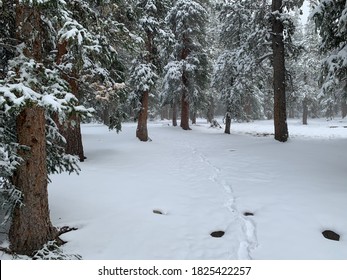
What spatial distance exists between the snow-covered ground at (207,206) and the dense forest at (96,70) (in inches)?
30.4

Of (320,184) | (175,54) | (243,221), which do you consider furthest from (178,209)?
(175,54)

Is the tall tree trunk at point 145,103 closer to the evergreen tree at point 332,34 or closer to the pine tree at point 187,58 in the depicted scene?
the pine tree at point 187,58

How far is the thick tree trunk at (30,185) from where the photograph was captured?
183 inches

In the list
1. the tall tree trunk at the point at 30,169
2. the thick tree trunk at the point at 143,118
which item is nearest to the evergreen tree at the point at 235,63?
the thick tree trunk at the point at 143,118

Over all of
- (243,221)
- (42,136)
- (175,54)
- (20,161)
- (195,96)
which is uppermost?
(175,54)

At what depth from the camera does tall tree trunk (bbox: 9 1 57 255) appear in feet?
15.2

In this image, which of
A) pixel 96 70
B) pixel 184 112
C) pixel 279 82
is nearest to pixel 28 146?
pixel 96 70

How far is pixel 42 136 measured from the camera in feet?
Result: 15.7

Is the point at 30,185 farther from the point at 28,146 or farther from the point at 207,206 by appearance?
the point at 207,206

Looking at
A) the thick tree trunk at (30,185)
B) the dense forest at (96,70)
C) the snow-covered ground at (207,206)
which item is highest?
the dense forest at (96,70)

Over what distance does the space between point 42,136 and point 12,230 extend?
60.1 inches

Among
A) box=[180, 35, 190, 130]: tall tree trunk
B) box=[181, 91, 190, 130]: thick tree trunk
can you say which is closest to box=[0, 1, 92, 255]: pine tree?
box=[180, 35, 190, 130]: tall tree trunk

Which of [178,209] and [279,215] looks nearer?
[279,215]
